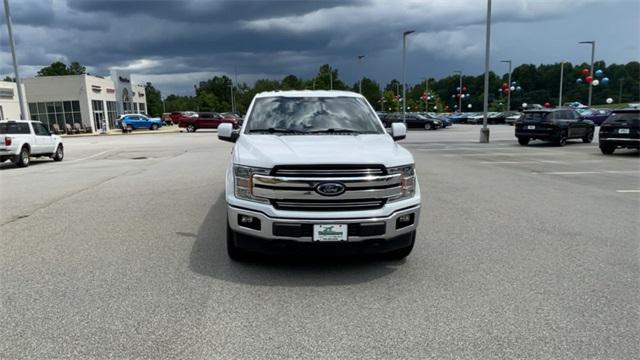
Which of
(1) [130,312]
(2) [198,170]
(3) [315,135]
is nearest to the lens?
(1) [130,312]

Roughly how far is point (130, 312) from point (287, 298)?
1317 millimetres

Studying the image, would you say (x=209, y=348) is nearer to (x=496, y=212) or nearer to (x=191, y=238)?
(x=191, y=238)

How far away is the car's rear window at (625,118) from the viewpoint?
16.4 meters

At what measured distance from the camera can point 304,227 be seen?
4379 millimetres

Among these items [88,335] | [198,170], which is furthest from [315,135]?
[198,170]

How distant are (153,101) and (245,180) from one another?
16646 cm

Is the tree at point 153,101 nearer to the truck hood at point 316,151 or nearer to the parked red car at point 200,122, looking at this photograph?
the parked red car at point 200,122

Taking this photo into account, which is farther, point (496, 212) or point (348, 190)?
point (496, 212)

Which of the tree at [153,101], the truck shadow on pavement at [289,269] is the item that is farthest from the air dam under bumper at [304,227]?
the tree at [153,101]

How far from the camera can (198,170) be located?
13.8m

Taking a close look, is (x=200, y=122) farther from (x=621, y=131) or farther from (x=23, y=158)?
(x=621, y=131)

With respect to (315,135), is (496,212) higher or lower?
lower

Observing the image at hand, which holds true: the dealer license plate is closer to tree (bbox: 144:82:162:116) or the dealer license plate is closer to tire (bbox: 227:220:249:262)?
tire (bbox: 227:220:249:262)

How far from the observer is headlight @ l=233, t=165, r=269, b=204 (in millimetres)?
4508
